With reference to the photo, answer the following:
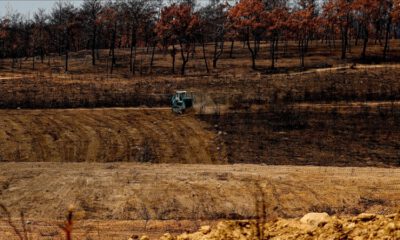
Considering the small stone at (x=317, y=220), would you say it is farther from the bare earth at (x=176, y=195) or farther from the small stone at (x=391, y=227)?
the bare earth at (x=176, y=195)

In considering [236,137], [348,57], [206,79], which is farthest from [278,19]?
[236,137]

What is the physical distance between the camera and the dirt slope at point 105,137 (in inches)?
1225

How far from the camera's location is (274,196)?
68.7 feet

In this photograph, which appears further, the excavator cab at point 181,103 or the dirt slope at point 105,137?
the excavator cab at point 181,103

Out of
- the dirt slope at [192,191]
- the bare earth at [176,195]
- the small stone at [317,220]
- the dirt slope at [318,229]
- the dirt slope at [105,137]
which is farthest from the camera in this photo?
the dirt slope at [105,137]

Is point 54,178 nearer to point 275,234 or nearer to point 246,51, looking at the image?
point 275,234

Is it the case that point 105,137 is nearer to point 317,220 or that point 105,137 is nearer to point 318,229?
point 317,220

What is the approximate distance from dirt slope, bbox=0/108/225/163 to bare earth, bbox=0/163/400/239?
6.07 metres

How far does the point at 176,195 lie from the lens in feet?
68.6

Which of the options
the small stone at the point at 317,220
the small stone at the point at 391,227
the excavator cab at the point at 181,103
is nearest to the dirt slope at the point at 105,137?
the excavator cab at the point at 181,103

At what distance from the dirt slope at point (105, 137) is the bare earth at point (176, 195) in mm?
6067

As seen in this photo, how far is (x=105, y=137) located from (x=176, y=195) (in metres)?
14.9

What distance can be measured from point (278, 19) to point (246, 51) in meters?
16.2

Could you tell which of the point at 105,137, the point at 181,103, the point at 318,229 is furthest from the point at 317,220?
the point at 181,103
